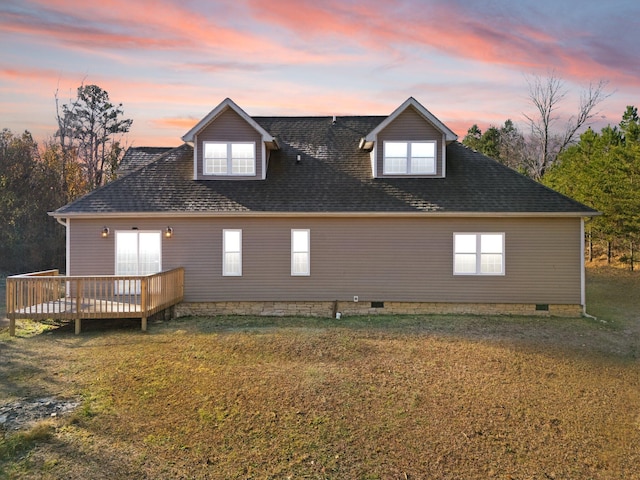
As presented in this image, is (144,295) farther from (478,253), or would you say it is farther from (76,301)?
(478,253)

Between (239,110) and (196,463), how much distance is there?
38.3 feet

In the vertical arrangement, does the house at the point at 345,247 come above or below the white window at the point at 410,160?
below

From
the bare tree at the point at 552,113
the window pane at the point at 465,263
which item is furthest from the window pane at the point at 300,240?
the bare tree at the point at 552,113

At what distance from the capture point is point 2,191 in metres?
25.0

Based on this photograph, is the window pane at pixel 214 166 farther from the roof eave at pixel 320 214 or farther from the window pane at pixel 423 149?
the window pane at pixel 423 149

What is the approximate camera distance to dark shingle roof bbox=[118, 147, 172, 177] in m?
16.5

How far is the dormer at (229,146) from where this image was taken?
14.1 meters

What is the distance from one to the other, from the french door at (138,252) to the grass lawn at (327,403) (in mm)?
2598

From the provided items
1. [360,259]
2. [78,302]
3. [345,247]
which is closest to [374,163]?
[345,247]

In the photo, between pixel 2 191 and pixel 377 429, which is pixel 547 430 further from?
pixel 2 191

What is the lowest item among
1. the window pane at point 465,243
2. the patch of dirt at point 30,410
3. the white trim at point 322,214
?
the patch of dirt at point 30,410

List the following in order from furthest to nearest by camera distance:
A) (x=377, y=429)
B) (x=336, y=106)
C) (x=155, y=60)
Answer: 1. (x=336, y=106)
2. (x=155, y=60)
3. (x=377, y=429)

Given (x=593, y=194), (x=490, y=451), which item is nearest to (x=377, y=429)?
(x=490, y=451)

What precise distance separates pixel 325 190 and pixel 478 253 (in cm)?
544
